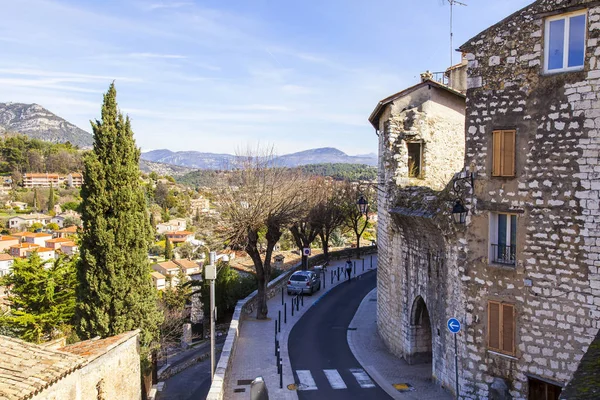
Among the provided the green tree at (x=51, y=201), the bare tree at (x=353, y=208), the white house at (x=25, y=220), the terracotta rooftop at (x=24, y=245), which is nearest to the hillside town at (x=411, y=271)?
the bare tree at (x=353, y=208)

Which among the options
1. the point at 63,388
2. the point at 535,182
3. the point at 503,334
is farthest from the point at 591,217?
the point at 63,388

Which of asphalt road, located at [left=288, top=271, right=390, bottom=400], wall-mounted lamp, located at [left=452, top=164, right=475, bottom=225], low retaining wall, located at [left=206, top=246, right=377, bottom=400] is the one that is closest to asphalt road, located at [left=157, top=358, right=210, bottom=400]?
low retaining wall, located at [left=206, top=246, right=377, bottom=400]

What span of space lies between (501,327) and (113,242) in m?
13.0

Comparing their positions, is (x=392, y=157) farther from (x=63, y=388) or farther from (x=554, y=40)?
(x=63, y=388)

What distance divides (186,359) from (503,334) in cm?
1916

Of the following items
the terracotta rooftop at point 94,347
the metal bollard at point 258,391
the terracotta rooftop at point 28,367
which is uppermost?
the metal bollard at point 258,391

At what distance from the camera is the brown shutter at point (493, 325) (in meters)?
11.2

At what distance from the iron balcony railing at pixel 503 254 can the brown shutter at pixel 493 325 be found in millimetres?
1003

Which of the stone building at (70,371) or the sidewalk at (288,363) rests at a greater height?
the stone building at (70,371)

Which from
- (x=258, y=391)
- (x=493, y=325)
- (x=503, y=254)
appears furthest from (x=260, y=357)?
(x=258, y=391)

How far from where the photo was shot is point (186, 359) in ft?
84.8

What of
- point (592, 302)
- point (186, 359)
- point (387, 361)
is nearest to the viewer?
point (592, 302)

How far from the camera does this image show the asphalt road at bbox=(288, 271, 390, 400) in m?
14.3

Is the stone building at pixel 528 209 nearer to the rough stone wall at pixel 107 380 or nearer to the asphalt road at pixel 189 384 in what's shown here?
the rough stone wall at pixel 107 380
